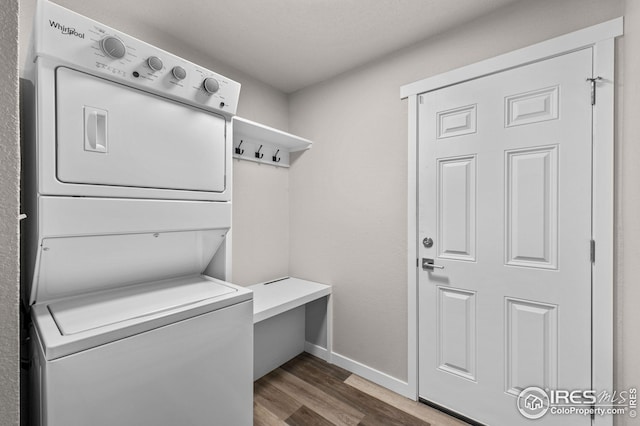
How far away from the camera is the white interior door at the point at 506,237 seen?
4.64ft

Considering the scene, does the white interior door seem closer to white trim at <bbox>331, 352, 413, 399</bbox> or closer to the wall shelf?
white trim at <bbox>331, 352, 413, 399</bbox>

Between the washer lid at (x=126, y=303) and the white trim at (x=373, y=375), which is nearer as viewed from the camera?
the washer lid at (x=126, y=303)

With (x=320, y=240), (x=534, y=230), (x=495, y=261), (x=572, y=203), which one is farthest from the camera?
(x=320, y=240)

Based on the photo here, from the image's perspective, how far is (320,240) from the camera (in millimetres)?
2482

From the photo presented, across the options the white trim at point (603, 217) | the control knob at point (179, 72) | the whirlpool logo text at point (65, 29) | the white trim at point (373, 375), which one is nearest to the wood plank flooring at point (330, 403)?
the white trim at point (373, 375)

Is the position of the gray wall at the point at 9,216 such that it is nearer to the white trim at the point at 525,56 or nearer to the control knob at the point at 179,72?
the control knob at the point at 179,72

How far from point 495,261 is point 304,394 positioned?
1605 mm

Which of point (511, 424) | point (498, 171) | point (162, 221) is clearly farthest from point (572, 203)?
point (162, 221)

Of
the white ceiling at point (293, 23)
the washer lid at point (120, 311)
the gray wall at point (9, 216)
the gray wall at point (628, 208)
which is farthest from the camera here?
the white ceiling at point (293, 23)

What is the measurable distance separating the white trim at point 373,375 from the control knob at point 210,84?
2.21 meters

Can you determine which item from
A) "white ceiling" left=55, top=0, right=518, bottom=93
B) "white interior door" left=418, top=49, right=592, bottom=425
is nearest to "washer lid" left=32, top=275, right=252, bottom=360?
"white interior door" left=418, top=49, right=592, bottom=425

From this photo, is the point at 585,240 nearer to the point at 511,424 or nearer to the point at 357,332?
the point at 511,424

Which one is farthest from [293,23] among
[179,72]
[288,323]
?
[288,323]

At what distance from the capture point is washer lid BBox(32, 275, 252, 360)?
91cm
